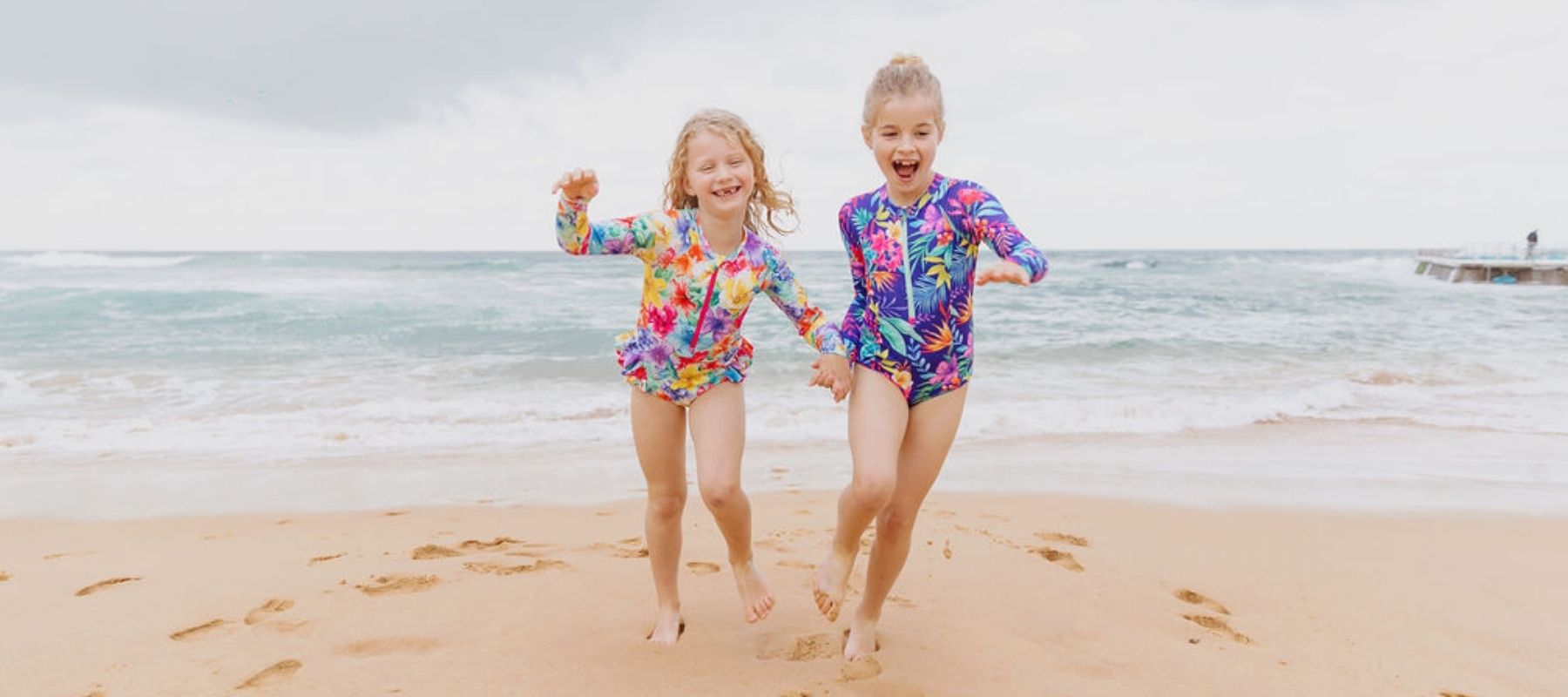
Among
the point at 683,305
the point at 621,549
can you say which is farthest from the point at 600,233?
the point at 621,549

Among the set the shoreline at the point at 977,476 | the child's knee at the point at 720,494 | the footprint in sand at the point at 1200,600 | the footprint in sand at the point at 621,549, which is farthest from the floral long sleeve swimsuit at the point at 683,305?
the shoreline at the point at 977,476

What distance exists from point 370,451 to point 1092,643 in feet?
20.7

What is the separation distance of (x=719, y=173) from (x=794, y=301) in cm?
58

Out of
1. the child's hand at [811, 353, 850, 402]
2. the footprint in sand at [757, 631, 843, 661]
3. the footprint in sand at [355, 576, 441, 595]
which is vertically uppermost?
the child's hand at [811, 353, 850, 402]

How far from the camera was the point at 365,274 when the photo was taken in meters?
38.0

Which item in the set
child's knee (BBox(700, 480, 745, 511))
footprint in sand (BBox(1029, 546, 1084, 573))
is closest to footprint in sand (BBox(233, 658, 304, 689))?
child's knee (BBox(700, 480, 745, 511))

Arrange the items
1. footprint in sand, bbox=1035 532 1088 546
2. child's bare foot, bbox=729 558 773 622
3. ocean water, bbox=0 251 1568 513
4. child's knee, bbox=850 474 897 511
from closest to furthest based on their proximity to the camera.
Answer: child's knee, bbox=850 474 897 511, child's bare foot, bbox=729 558 773 622, footprint in sand, bbox=1035 532 1088 546, ocean water, bbox=0 251 1568 513

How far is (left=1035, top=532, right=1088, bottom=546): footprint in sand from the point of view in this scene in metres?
5.21

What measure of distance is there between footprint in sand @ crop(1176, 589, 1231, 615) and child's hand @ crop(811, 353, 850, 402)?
84.8 inches

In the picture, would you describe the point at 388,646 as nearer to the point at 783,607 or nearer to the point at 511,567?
the point at 511,567

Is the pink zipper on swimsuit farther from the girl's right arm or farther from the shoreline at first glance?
the shoreline

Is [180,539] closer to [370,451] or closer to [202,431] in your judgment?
[370,451]

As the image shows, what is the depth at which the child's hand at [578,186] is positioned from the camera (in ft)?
10.8

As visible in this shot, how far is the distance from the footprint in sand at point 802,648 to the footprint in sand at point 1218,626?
63.6 inches
